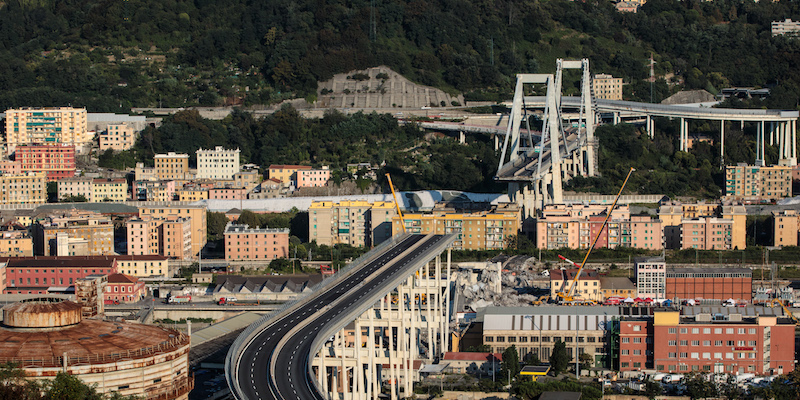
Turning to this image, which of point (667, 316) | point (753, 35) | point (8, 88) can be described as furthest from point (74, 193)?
point (753, 35)

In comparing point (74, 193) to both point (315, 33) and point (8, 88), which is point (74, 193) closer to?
point (8, 88)

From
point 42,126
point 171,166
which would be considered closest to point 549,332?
point 171,166

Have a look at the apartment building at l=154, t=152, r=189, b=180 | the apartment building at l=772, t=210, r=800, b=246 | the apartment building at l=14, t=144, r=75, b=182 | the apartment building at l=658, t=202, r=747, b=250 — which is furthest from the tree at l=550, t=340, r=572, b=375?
the apartment building at l=14, t=144, r=75, b=182

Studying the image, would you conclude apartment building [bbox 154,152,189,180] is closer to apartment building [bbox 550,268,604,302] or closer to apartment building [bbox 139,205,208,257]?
apartment building [bbox 139,205,208,257]

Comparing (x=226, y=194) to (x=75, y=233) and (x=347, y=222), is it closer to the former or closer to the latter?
(x=347, y=222)

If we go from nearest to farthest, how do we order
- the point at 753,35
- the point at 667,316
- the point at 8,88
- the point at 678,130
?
the point at 667,316 → the point at 678,130 → the point at 8,88 → the point at 753,35

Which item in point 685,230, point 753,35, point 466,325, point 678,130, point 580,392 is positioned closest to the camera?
point 580,392

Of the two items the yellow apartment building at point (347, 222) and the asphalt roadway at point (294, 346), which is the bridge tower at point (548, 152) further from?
the asphalt roadway at point (294, 346)
